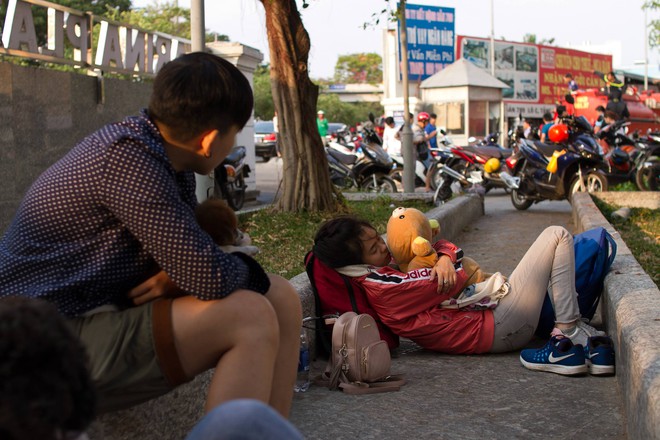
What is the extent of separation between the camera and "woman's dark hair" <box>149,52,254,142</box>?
2344mm

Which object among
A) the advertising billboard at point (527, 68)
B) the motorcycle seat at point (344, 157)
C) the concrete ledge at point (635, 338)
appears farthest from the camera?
the advertising billboard at point (527, 68)

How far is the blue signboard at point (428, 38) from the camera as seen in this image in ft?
122

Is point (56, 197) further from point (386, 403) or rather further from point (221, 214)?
point (386, 403)

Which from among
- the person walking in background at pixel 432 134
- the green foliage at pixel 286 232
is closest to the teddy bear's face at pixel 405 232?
the green foliage at pixel 286 232

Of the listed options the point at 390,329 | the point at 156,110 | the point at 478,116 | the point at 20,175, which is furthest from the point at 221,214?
the point at 478,116

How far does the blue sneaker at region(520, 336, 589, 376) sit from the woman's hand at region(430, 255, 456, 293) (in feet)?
1.51

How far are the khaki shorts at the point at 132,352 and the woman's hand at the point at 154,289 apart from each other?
0.09m

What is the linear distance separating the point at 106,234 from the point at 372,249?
199 cm

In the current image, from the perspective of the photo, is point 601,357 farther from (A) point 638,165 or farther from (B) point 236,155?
(A) point 638,165

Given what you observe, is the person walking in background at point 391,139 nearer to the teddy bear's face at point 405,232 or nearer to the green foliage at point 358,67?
the teddy bear's face at point 405,232

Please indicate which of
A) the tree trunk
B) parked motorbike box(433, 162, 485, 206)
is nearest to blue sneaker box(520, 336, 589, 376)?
the tree trunk

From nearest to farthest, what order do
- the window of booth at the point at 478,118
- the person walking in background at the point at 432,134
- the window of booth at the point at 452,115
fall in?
the person walking in background at the point at 432,134 < the window of booth at the point at 452,115 < the window of booth at the point at 478,118

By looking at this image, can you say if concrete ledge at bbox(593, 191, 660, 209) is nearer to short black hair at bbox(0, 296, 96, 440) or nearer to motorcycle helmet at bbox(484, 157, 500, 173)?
motorcycle helmet at bbox(484, 157, 500, 173)

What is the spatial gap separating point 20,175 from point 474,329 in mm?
6058
